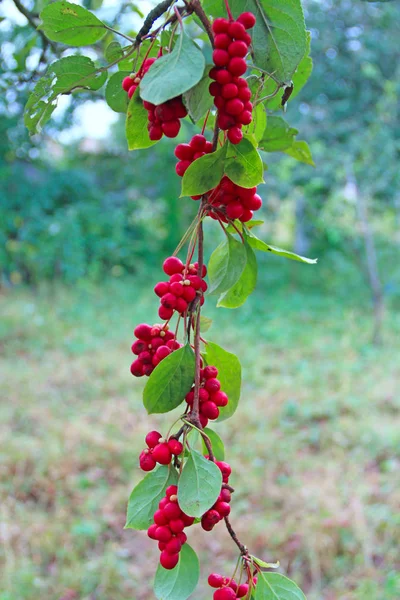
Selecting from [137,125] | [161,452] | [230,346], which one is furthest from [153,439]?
[230,346]

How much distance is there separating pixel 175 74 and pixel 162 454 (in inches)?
9.7

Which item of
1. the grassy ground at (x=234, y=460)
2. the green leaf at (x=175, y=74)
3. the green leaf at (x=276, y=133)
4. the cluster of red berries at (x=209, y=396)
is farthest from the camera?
the grassy ground at (x=234, y=460)

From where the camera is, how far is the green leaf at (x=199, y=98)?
1.11 ft

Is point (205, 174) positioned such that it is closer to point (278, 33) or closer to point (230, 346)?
point (278, 33)

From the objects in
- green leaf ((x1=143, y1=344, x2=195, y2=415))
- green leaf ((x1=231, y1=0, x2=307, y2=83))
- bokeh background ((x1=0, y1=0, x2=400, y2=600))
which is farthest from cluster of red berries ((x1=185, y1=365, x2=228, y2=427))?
bokeh background ((x1=0, y1=0, x2=400, y2=600))

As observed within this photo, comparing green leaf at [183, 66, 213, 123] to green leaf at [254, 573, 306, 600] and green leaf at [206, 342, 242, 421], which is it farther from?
green leaf at [254, 573, 306, 600]

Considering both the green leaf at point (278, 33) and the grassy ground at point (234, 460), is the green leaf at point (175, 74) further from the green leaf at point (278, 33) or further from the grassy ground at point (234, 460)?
the grassy ground at point (234, 460)

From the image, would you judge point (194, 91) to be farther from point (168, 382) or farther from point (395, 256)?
point (395, 256)

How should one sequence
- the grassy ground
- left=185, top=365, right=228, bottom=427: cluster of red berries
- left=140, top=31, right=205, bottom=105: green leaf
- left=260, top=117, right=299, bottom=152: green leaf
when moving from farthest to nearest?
the grassy ground
left=260, top=117, right=299, bottom=152: green leaf
left=185, top=365, right=228, bottom=427: cluster of red berries
left=140, top=31, right=205, bottom=105: green leaf

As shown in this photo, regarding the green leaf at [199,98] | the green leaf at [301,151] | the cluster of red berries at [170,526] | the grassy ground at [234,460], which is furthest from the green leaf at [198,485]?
the grassy ground at [234,460]

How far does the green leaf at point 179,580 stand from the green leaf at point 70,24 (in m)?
0.41

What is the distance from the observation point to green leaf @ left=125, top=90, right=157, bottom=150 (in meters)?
0.39

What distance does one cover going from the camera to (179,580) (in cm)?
38

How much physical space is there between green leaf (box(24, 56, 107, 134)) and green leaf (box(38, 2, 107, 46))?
0.09 ft
